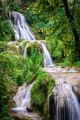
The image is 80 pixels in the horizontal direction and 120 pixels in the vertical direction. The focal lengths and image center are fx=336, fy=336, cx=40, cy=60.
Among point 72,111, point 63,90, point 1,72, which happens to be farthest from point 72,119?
point 1,72

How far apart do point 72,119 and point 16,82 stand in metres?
3.20

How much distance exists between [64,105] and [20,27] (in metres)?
14.7

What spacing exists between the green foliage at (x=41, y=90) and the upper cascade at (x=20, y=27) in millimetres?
12001

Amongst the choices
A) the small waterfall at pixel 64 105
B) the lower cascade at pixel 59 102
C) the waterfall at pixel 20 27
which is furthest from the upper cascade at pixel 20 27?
the small waterfall at pixel 64 105

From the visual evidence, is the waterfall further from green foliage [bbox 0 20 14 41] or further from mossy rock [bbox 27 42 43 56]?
mossy rock [bbox 27 42 43 56]

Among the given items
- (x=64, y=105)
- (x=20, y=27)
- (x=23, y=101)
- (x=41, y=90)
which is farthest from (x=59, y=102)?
(x=20, y=27)

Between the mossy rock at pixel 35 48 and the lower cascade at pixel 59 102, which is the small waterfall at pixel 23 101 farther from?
the mossy rock at pixel 35 48

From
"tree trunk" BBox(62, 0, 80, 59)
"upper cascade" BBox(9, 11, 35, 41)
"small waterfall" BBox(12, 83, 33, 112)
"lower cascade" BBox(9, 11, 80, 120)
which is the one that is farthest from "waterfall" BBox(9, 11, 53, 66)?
"lower cascade" BBox(9, 11, 80, 120)

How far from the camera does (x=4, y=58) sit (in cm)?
912

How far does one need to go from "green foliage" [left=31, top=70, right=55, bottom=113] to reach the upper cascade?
12.0 m

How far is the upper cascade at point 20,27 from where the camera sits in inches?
924

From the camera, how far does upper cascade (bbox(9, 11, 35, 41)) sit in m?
23.5

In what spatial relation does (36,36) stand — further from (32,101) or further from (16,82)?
(32,101)

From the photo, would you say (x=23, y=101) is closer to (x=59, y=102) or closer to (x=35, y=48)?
(x=59, y=102)
